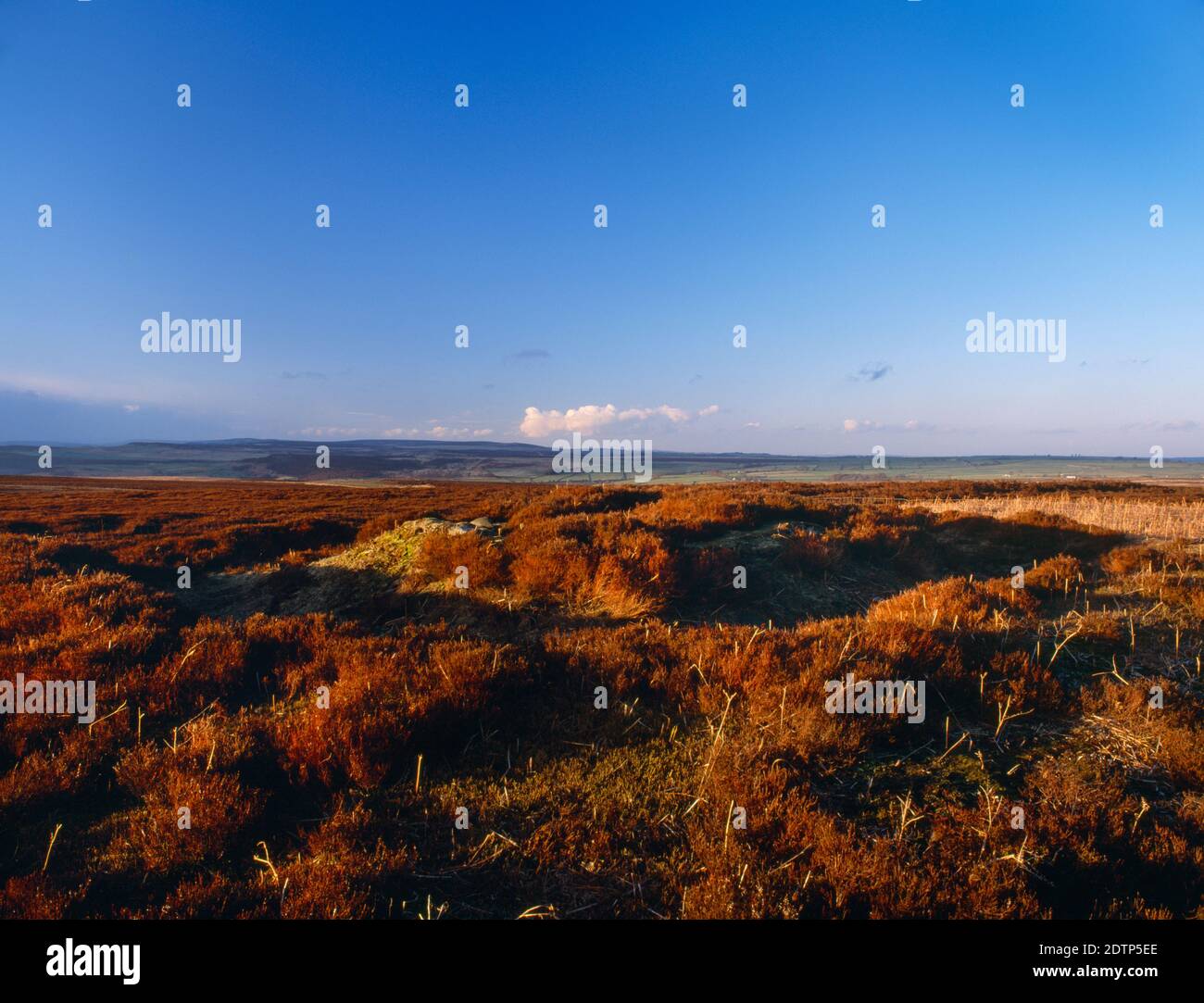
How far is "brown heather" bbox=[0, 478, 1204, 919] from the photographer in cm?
297

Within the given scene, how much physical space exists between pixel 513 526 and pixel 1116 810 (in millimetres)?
10117

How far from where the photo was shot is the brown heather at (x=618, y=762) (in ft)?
9.75

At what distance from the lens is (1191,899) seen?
112 inches

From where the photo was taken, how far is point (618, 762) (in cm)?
409
